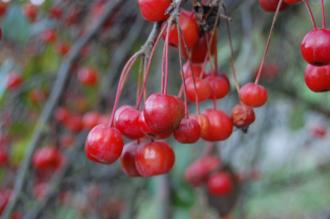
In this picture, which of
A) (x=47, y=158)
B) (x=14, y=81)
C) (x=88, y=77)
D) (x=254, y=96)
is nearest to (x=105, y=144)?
(x=254, y=96)

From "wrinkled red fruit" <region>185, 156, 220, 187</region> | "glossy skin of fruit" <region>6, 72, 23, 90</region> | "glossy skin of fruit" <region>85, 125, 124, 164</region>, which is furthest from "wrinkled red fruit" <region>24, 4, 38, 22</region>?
"glossy skin of fruit" <region>85, 125, 124, 164</region>

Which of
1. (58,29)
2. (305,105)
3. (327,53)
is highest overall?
(327,53)

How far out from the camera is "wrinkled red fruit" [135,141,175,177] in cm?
96

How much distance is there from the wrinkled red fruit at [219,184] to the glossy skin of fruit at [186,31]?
1.29 meters

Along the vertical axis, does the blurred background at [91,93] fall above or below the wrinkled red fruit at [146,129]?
below

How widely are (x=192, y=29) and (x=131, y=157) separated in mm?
266

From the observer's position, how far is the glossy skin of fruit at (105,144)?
36.8 inches

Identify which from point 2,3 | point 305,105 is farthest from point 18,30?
point 305,105

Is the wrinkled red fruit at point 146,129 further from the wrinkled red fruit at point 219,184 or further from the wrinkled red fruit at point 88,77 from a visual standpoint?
the wrinkled red fruit at point 88,77

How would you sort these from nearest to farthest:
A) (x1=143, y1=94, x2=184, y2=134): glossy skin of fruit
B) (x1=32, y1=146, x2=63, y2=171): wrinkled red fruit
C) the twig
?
1. (x1=143, y1=94, x2=184, y2=134): glossy skin of fruit
2. the twig
3. (x1=32, y1=146, x2=63, y2=171): wrinkled red fruit

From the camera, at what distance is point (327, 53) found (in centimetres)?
90

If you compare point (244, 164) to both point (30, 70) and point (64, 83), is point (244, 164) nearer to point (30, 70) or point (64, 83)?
point (30, 70)

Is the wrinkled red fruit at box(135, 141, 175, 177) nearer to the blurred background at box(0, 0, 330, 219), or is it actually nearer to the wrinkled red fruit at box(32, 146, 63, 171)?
the blurred background at box(0, 0, 330, 219)

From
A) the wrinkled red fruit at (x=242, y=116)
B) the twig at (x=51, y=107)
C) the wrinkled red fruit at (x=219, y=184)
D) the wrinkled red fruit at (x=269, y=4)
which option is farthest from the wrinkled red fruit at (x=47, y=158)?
the wrinkled red fruit at (x=269, y=4)
